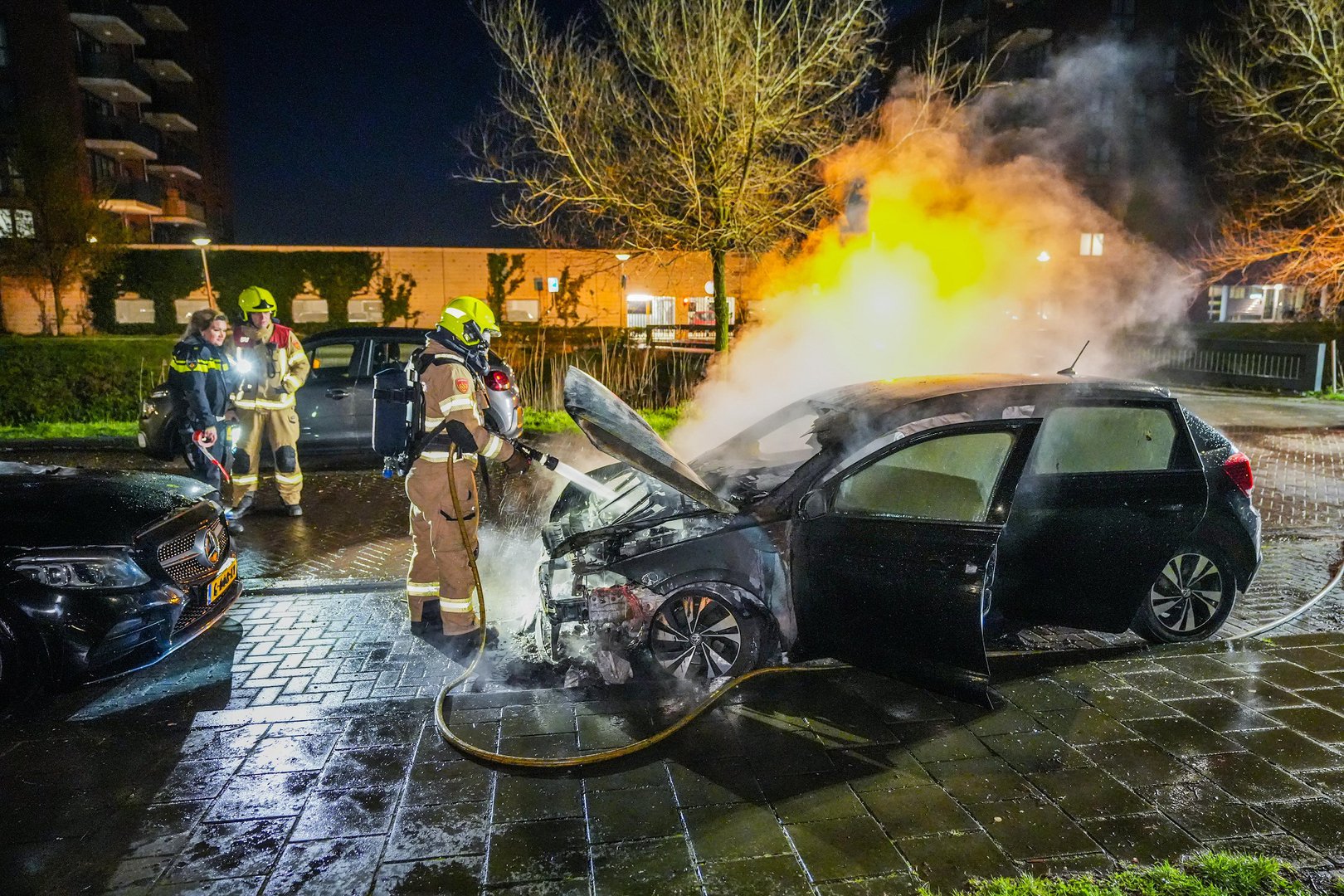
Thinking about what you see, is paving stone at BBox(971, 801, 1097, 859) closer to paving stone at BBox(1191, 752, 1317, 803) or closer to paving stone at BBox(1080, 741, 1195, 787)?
paving stone at BBox(1080, 741, 1195, 787)

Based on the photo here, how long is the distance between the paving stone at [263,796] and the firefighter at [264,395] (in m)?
4.73

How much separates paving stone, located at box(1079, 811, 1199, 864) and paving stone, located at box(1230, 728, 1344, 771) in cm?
84

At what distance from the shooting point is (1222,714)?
413 cm

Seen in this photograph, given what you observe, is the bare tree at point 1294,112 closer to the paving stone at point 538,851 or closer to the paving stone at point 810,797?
the paving stone at point 810,797

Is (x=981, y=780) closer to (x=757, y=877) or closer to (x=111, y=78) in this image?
(x=757, y=877)

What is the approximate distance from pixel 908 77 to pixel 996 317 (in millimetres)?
5333

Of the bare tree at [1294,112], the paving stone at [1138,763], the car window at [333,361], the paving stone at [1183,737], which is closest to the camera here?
the paving stone at [1138,763]

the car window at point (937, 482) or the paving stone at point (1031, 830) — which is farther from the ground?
the car window at point (937, 482)

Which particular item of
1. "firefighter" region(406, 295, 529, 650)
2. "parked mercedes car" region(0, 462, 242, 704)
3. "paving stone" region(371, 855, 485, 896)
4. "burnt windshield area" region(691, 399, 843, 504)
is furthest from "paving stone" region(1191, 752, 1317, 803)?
"parked mercedes car" region(0, 462, 242, 704)

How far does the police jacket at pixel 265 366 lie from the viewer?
7535 millimetres

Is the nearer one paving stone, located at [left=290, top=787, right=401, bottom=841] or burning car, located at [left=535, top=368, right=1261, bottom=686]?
paving stone, located at [left=290, top=787, right=401, bottom=841]

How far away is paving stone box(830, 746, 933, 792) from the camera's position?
3564 mm

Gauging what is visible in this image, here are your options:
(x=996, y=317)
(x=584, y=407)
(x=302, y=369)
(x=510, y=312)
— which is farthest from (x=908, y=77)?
(x=510, y=312)

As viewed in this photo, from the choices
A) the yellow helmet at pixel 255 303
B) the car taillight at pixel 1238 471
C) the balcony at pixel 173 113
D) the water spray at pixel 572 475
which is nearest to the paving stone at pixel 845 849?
the water spray at pixel 572 475
